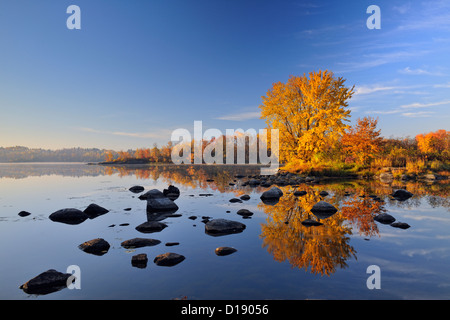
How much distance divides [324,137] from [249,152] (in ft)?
252

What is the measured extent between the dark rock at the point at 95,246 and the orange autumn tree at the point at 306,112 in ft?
86.2

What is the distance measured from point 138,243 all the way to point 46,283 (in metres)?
2.63

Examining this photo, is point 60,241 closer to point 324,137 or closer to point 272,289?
point 272,289

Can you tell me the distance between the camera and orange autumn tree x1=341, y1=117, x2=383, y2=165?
1243 inches

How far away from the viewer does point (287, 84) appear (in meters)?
31.7

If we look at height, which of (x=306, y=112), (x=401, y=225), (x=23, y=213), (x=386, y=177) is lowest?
(x=23, y=213)

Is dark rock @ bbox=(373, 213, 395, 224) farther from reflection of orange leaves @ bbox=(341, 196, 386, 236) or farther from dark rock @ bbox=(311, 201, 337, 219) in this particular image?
dark rock @ bbox=(311, 201, 337, 219)

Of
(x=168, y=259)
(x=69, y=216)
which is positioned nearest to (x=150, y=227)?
(x=168, y=259)

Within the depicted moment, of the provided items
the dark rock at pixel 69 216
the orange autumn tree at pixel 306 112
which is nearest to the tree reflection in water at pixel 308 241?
the dark rock at pixel 69 216

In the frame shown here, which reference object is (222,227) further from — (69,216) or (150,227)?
(69,216)

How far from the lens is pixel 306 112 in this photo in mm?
30531

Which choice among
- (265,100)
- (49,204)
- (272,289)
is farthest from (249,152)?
(272,289)

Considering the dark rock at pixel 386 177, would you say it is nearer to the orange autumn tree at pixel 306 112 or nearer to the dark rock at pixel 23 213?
the orange autumn tree at pixel 306 112

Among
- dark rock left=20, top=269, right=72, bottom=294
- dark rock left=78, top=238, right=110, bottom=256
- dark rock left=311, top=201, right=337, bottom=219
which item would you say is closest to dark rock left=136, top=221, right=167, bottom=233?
dark rock left=78, top=238, right=110, bottom=256
